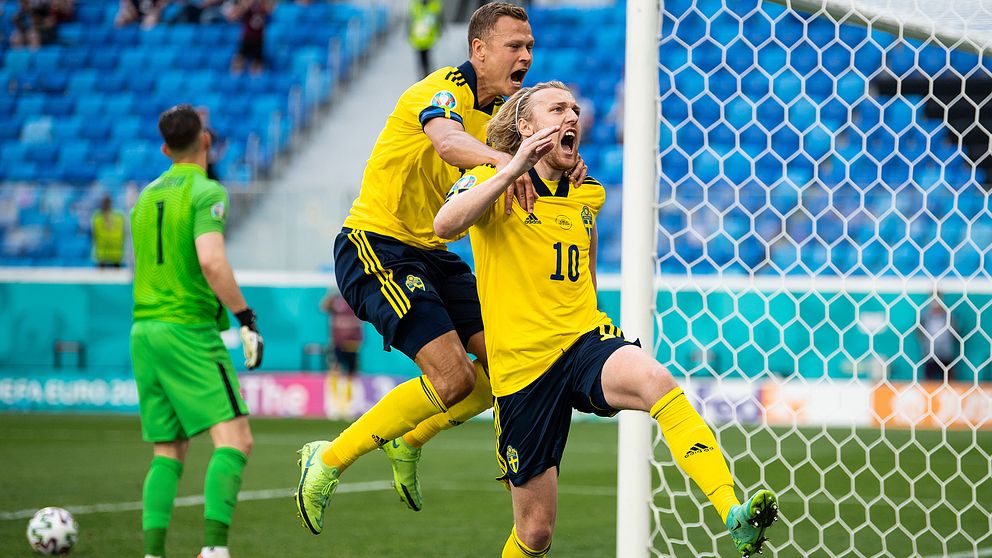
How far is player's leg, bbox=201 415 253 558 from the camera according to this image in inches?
217

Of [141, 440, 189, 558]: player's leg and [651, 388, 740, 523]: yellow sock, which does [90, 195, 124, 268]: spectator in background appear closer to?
[141, 440, 189, 558]: player's leg

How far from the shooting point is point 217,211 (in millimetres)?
5715

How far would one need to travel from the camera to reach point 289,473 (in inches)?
404

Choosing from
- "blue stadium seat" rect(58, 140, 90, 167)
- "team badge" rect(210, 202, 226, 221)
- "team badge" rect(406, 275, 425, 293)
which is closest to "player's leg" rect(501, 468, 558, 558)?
"team badge" rect(406, 275, 425, 293)

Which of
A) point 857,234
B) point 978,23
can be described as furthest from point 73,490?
point 857,234

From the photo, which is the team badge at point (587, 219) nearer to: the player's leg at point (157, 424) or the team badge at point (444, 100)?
the team badge at point (444, 100)

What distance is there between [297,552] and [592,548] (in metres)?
1.56

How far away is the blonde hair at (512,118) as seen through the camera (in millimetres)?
4395

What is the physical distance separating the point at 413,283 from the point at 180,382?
1313 mm

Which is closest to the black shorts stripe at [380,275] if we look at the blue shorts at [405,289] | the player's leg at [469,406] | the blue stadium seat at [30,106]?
the blue shorts at [405,289]

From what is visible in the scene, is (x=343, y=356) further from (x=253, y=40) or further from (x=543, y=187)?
(x=543, y=187)

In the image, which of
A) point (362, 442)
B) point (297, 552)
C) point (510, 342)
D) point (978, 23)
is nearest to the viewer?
point (510, 342)

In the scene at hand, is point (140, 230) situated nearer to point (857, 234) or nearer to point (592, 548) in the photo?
point (592, 548)

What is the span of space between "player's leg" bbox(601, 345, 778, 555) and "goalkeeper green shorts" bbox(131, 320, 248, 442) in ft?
7.15
